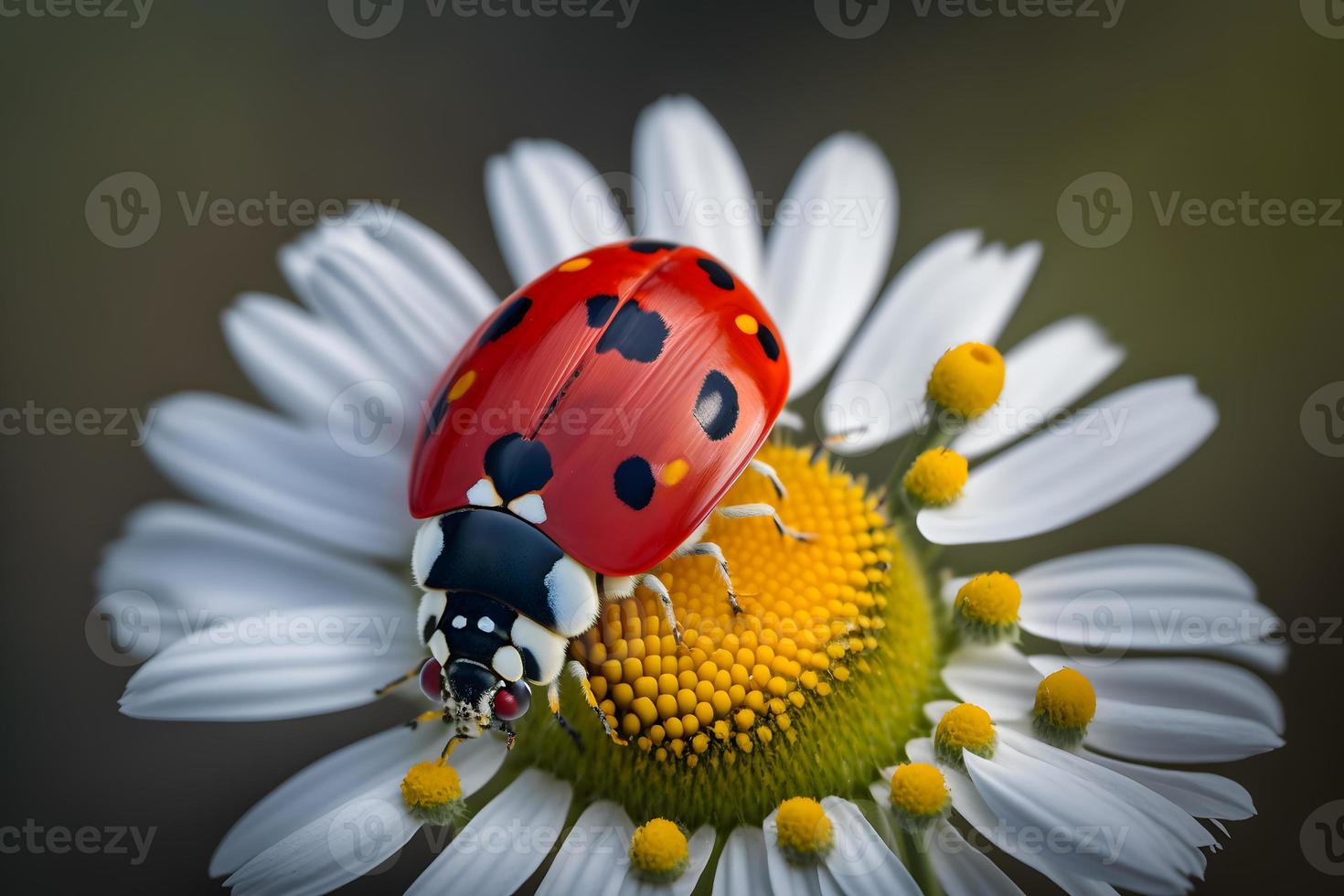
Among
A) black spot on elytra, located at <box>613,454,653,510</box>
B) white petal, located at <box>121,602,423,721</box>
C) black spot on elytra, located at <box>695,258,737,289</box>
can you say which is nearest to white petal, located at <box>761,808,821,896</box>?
black spot on elytra, located at <box>613,454,653,510</box>

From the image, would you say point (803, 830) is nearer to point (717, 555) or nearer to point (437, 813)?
point (717, 555)

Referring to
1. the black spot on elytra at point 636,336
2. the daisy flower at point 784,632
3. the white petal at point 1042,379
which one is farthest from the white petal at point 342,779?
the white petal at point 1042,379

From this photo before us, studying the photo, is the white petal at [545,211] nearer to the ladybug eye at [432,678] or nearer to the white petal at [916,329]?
the white petal at [916,329]

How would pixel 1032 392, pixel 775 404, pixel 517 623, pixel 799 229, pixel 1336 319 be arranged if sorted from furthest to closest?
1. pixel 1336 319
2. pixel 799 229
3. pixel 1032 392
4. pixel 775 404
5. pixel 517 623

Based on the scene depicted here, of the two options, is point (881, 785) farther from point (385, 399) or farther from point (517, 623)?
point (385, 399)

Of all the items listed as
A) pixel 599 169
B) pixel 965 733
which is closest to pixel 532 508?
pixel 965 733

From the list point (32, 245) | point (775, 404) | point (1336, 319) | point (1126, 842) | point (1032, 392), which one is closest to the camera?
point (1126, 842)

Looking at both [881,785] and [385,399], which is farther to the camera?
[385,399]

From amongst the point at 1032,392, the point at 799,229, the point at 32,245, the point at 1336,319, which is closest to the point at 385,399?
the point at 799,229

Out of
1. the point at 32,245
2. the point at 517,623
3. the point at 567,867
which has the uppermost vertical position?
the point at 32,245
